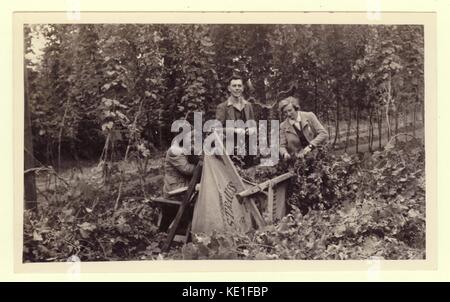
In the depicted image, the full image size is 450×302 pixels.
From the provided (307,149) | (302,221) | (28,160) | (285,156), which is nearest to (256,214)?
(302,221)

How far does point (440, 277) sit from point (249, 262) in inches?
61.5

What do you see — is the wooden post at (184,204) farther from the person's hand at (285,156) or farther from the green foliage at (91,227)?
the person's hand at (285,156)

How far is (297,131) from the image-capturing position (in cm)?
573

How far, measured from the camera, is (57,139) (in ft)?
18.4

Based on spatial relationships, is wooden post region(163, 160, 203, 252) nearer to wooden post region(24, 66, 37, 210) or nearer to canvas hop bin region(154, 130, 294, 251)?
canvas hop bin region(154, 130, 294, 251)

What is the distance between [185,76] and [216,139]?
580 mm

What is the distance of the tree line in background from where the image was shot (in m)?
5.59

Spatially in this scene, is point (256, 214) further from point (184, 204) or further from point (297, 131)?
point (297, 131)

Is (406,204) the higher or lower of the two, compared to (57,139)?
lower

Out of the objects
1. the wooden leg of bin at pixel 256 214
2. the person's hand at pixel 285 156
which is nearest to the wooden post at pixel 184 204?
the wooden leg of bin at pixel 256 214

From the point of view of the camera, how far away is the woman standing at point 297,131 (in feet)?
18.8
